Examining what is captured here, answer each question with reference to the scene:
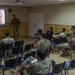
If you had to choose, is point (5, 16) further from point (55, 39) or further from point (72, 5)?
point (55, 39)

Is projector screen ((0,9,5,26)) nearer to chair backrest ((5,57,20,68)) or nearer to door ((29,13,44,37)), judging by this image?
door ((29,13,44,37))

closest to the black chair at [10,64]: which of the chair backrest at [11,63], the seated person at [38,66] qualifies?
the chair backrest at [11,63]

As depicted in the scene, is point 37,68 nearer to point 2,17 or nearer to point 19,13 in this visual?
point 2,17

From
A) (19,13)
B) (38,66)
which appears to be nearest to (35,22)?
(19,13)

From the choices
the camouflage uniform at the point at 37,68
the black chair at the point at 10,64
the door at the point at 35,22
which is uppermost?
the door at the point at 35,22

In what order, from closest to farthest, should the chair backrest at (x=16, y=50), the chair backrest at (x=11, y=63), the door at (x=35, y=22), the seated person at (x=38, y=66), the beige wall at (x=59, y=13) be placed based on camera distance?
the seated person at (x=38, y=66) → the chair backrest at (x=11, y=63) → the chair backrest at (x=16, y=50) → the beige wall at (x=59, y=13) → the door at (x=35, y=22)

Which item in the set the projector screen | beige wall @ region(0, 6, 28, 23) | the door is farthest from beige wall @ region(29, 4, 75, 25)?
the projector screen

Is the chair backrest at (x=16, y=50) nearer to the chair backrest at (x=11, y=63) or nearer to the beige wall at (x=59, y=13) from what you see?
the chair backrest at (x=11, y=63)

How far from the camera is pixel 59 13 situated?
11.8 meters

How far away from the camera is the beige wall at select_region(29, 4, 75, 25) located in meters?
10.9

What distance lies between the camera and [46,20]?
42.3 ft

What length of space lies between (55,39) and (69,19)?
322 cm

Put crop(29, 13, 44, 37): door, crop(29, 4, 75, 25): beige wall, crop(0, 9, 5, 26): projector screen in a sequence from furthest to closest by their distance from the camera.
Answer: crop(29, 13, 44, 37): door
crop(0, 9, 5, 26): projector screen
crop(29, 4, 75, 25): beige wall

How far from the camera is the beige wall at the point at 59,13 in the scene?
10.9 metres
